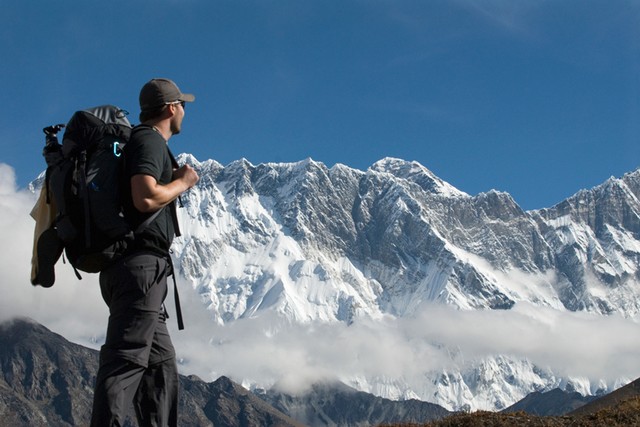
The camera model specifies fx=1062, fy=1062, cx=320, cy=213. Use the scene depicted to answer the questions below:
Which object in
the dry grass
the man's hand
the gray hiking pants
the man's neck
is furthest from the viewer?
the dry grass

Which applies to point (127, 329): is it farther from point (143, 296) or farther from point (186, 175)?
point (186, 175)

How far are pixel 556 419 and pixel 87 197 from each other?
7883 mm

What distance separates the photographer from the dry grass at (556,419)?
43.5 ft

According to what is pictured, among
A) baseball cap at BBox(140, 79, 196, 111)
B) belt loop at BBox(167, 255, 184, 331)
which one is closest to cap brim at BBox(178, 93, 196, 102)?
baseball cap at BBox(140, 79, 196, 111)

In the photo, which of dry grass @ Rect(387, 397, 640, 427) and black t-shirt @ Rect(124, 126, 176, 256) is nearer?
black t-shirt @ Rect(124, 126, 176, 256)

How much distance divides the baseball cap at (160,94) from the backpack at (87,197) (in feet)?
1.85

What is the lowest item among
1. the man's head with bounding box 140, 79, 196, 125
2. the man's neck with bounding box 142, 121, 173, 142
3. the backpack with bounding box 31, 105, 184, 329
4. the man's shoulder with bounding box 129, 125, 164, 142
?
the backpack with bounding box 31, 105, 184, 329

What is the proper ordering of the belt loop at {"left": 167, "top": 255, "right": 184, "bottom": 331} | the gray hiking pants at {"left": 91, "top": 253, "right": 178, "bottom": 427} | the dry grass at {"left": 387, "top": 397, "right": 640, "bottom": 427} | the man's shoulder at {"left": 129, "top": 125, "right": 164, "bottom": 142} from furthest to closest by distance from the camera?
the dry grass at {"left": 387, "top": 397, "right": 640, "bottom": 427} → the man's shoulder at {"left": 129, "top": 125, "right": 164, "bottom": 142} → the belt loop at {"left": 167, "top": 255, "right": 184, "bottom": 331} → the gray hiking pants at {"left": 91, "top": 253, "right": 178, "bottom": 427}

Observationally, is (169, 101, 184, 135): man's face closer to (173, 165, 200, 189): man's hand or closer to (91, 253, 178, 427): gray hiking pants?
(173, 165, 200, 189): man's hand

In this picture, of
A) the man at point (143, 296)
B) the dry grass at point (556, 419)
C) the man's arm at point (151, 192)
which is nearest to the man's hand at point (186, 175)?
the man at point (143, 296)

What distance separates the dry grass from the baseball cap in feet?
22.6

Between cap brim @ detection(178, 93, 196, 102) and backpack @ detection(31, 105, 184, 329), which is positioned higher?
cap brim @ detection(178, 93, 196, 102)

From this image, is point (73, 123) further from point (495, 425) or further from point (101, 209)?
point (495, 425)

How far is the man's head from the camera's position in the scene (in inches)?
365
